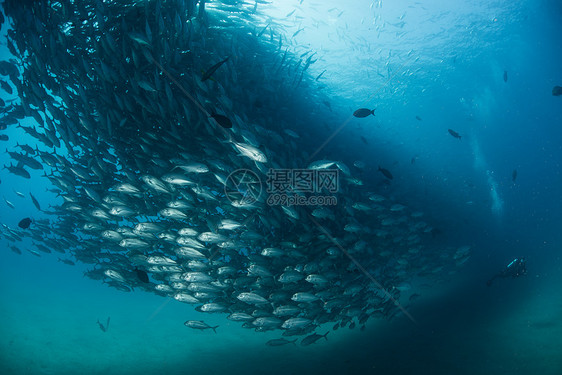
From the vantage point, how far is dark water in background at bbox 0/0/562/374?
11.4 meters

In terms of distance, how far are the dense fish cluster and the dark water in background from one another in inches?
129

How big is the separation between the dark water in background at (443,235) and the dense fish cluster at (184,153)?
3.29m

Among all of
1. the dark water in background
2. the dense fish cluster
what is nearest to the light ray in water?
the dark water in background

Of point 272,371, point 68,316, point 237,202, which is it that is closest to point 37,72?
point 237,202

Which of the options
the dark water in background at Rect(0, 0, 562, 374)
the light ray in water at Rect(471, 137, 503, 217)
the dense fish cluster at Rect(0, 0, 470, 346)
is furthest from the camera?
the light ray in water at Rect(471, 137, 503, 217)

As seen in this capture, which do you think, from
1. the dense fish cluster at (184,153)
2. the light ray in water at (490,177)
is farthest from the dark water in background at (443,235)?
the dense fish cluster at (184,153)

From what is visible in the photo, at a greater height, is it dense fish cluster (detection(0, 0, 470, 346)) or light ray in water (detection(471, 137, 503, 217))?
light ray in water (detection(471, 137, 503, 217))

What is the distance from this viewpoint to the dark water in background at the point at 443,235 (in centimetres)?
1137

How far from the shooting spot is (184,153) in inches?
289

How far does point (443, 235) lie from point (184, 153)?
2101 centimetres

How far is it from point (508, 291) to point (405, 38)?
21.4 metres

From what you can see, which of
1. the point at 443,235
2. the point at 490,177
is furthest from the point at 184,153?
the point at 490,177

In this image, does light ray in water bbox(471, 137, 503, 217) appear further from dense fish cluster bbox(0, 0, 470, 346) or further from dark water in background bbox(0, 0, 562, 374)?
dense fish cluster bbox(0, 0, 470, 346)

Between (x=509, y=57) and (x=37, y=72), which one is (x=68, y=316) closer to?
(x=37, y=72)
